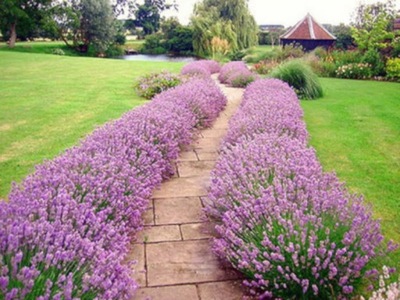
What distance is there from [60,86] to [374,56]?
11.0 m

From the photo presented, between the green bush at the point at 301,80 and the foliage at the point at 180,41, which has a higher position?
the foliage at the point at 180,41

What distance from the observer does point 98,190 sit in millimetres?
2672

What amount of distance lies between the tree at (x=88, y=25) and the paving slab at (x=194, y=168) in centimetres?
3000

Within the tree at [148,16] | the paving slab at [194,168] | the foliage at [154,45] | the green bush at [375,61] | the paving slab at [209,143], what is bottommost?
the paving slab at [194,168]

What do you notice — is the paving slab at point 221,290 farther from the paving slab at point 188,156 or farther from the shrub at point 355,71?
the shrub at point 355,71

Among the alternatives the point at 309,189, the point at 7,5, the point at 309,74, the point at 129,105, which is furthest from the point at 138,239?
the point at 7,5

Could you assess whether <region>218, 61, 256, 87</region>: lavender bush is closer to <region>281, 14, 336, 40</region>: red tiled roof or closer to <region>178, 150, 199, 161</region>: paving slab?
<region>178, 150, 199, 161</region>: paving slab

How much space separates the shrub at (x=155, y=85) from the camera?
9375mm

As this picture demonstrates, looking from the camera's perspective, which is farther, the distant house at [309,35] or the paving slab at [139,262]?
the distant house at [309,35]

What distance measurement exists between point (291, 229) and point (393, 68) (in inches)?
506

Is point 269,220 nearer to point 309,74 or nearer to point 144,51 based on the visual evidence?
point 309,74

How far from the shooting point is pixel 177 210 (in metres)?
3.56

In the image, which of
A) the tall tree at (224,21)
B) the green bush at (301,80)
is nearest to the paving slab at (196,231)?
the green bush at (301,80)

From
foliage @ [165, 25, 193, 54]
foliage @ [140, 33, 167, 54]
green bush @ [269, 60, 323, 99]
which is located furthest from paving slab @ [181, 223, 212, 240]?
foliage @ [140, 33, 167, 54]
